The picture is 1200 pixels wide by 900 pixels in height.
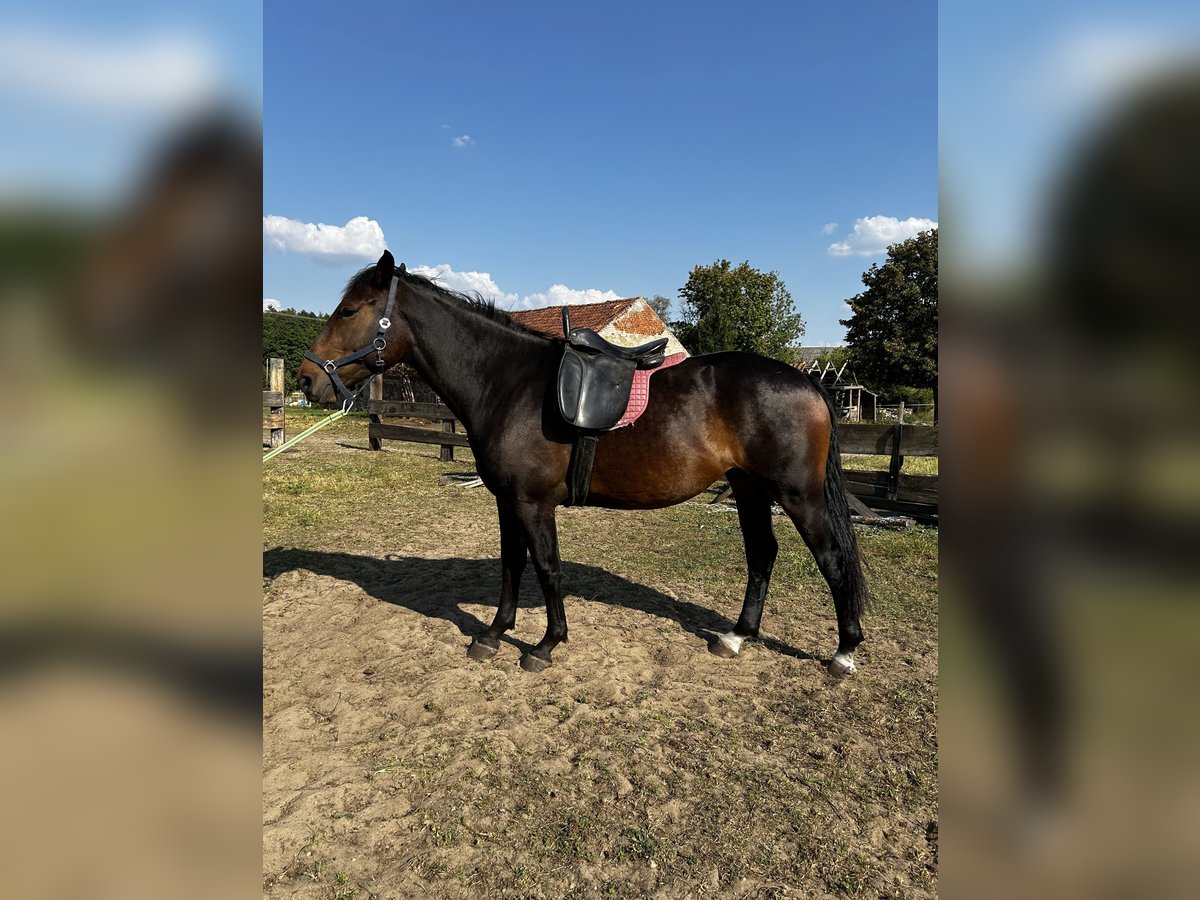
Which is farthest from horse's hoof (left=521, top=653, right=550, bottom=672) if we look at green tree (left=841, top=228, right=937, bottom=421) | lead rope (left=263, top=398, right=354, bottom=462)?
green tree (left=841, top=228, right=937, bottom=421)

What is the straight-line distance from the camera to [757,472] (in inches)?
144

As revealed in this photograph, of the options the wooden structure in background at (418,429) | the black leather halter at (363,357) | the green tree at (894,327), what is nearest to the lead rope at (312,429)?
the black leather halter at (363,357)

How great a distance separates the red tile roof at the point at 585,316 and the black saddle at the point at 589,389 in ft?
66.3

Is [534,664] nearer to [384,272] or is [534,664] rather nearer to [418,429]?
[384,272]

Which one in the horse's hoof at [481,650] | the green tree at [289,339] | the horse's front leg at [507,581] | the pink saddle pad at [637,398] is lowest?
the horse's hoof at [481,650]

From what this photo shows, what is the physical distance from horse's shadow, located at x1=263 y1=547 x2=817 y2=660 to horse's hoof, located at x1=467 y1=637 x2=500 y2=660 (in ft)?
0.65

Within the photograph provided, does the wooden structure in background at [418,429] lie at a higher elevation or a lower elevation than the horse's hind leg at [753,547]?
higher

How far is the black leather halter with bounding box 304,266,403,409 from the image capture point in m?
3.48

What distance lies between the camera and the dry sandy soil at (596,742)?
84.2 inches

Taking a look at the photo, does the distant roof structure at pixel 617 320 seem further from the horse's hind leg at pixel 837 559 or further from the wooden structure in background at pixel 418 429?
the horse's hind leg at pixel 837 559

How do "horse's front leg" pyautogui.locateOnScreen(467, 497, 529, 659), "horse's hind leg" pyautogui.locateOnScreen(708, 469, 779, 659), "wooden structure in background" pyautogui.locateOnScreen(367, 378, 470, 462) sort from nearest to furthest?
"horse's front leg" pyautogui.locateOnScreen(467, 497, 529, 659)
"horse's hind leg" pyautogui.locateOnScreen(708, 469, 779, 659)
"wooden structure in background" pyautogui.locateOnScreen(367, 378, 470, 462)

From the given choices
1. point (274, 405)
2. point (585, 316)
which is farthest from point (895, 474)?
point (585, 316)

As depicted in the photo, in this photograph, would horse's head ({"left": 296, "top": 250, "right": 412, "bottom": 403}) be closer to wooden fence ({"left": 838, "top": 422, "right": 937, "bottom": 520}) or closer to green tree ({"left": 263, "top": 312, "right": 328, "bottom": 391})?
wooden fence ({"left": 838, "top": 422, "right": 937, "bottom": 520})
